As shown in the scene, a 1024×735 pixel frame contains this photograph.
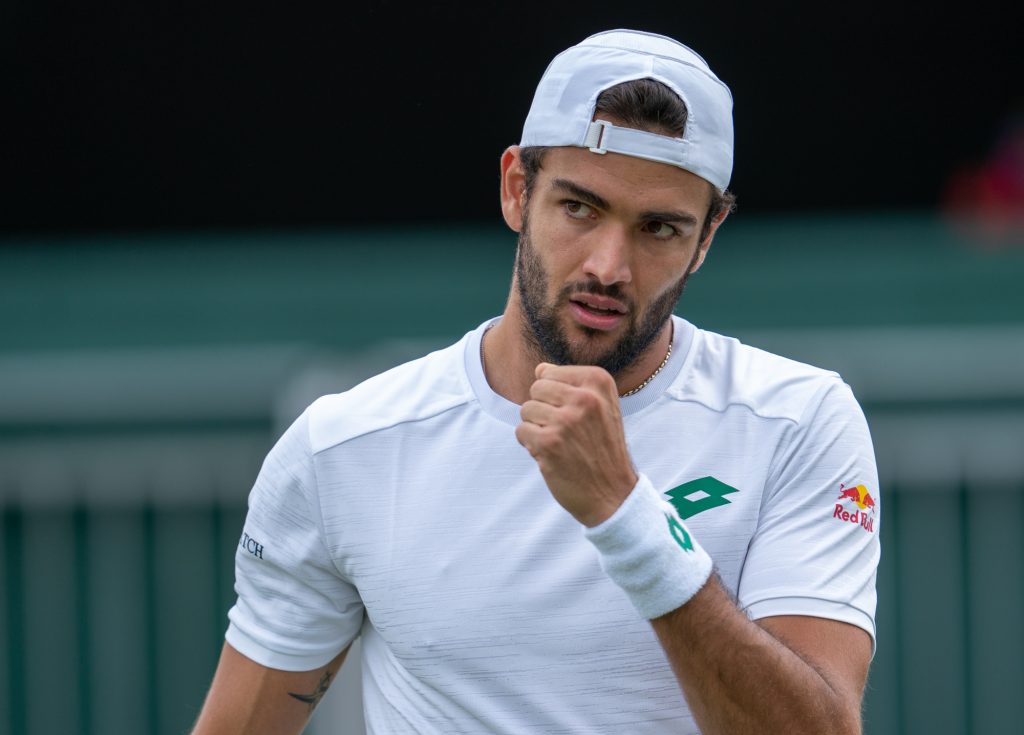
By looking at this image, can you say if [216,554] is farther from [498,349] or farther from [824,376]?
[824,376]

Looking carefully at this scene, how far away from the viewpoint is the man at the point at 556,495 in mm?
2641

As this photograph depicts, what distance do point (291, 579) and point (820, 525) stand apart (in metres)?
0.97

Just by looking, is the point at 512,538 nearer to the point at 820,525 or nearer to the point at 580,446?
the point at 580,446

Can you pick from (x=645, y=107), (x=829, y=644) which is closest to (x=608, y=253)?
(x=645, y=107)

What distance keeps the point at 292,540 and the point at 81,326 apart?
11.9ft

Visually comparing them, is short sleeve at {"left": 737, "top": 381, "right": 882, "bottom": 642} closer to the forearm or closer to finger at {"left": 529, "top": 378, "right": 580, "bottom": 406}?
the forearm

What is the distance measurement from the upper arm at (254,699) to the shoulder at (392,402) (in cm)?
44

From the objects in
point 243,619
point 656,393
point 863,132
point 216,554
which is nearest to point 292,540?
point 243,619

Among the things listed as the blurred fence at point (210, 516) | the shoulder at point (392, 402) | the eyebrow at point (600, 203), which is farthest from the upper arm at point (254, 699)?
the blurred fence at point (210, 516)

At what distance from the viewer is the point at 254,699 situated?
2.95 meters

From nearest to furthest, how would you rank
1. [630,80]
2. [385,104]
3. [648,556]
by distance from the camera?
[648,556], [630,80], [385,104]

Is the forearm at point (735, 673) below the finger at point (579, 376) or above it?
below

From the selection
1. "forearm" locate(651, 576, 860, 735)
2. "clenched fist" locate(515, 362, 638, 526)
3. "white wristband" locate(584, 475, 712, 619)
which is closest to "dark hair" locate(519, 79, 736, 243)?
"clenched fist" locate(515, 362, 638, 526)

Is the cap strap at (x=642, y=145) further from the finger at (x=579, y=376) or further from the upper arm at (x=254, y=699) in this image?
the upper arm at (x=254, y=699)
